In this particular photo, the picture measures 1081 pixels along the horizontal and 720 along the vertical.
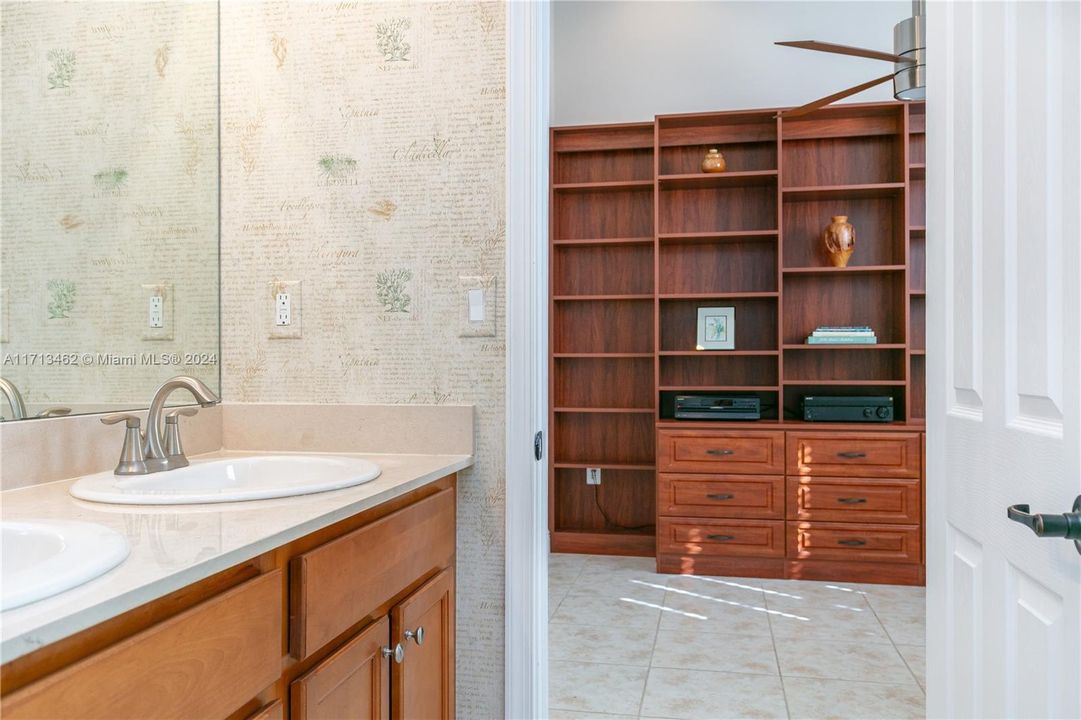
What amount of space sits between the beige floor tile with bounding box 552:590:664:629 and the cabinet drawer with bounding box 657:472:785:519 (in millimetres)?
582

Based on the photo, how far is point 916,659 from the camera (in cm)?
277

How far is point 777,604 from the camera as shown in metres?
3.41

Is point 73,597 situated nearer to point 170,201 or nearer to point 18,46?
point 18,46

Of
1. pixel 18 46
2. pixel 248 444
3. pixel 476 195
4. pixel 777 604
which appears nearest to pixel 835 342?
pixel 777 604

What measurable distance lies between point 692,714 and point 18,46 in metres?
2.43

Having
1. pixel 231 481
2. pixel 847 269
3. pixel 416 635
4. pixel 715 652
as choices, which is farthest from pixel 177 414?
pixel 847 269

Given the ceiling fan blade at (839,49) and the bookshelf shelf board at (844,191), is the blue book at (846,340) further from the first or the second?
the ceiling fan blade at (839,49)

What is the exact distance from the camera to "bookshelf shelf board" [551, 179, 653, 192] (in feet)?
13.6

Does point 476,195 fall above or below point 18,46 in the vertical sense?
below

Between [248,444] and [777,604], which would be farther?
[777,604]

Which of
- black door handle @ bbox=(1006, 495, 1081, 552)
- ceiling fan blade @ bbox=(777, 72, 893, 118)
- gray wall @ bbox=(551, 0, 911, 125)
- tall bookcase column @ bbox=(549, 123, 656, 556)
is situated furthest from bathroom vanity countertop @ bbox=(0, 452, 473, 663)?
gray wall @ bbox=(551, 0, 911, 125)

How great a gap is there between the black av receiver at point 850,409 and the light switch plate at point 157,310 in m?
3.09

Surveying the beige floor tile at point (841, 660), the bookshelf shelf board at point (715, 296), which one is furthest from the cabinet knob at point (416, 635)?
the bookshelf shelf board at point (715, 296)

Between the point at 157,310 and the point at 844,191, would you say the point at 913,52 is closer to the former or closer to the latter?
the point at 844,191
